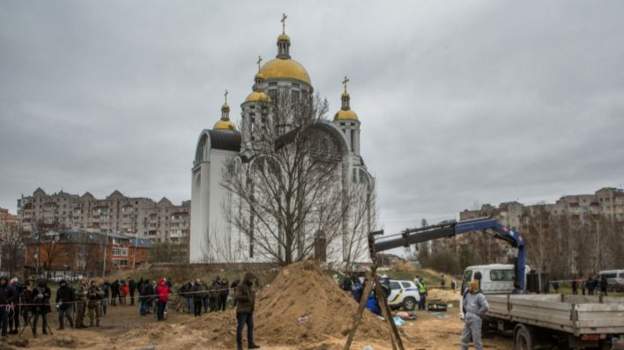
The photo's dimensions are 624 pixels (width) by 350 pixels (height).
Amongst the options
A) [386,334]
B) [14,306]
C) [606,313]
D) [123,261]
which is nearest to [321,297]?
[386,334]

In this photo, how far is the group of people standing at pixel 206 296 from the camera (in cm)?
2315

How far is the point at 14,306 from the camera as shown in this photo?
1582 centimetres

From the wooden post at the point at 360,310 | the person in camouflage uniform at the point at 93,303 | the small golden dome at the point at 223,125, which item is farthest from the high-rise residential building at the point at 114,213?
the wooden post at the point at 360,310

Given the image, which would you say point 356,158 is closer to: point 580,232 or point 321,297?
point 580,232

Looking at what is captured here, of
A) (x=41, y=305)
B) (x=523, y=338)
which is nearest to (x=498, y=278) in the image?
(x=523, y=338)

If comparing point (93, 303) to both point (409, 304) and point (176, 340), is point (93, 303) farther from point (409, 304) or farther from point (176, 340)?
point (409, 304)

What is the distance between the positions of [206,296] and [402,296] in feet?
28.4

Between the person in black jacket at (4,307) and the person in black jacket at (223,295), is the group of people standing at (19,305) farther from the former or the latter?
the person in black jacket at (223,295)

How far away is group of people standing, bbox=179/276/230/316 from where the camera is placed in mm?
23147

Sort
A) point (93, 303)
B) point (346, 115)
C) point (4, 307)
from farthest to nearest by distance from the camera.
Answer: point (346, 115) → point (93, 303) → point (4, 307)

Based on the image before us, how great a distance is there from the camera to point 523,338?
11516mm

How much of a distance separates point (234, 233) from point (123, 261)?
48.4 metres

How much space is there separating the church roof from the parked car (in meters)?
30.3

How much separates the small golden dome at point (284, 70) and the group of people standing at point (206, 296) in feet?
117
